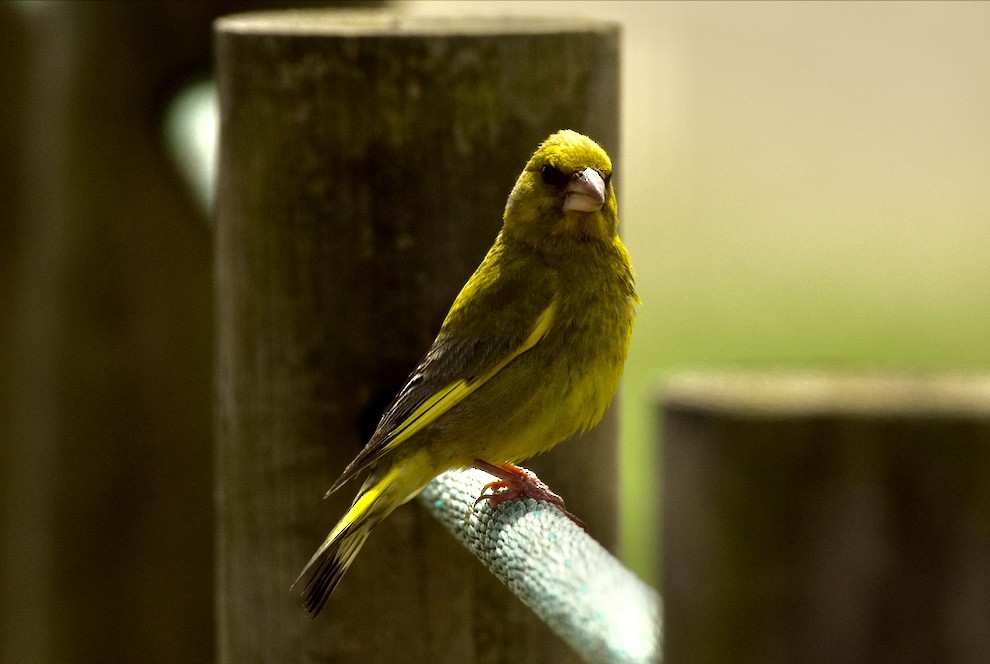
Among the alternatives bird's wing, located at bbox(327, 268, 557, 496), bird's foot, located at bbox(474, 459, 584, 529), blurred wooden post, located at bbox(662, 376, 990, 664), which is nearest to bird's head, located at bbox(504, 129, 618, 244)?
bird's wing, located at bbox(327, 268, 557, 496)

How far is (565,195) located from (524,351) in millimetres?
343

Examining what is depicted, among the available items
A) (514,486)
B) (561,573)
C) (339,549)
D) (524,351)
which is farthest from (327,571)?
(561,573)

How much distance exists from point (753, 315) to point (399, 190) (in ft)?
25.7

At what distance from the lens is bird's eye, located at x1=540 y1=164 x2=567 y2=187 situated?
2852 mm

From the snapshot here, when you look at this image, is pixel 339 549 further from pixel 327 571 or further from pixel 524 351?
pixel 524 351

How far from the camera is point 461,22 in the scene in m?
3.00

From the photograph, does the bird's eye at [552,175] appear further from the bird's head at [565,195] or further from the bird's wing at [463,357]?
the bird's wing at [463,357]

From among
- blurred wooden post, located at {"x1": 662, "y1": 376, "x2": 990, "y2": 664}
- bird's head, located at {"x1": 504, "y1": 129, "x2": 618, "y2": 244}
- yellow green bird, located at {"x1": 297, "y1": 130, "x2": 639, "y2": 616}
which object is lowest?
yellow green bird, located at {"x1": 297, "y1": 130, "x2": 639, "y2": 616}

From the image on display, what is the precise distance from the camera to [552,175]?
2.87 meters

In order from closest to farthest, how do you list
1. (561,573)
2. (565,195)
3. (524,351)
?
(561,573) < (565,195) < (524,351)

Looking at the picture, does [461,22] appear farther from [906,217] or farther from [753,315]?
[906,217]

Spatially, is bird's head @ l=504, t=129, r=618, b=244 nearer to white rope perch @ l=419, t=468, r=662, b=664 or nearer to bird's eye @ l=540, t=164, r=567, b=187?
bird's eye @ l=540, t=164, r=567, b=187

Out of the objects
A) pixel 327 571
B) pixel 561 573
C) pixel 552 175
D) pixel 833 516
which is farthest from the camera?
pixel 552 175

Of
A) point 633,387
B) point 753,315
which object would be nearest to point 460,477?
point 633,387
